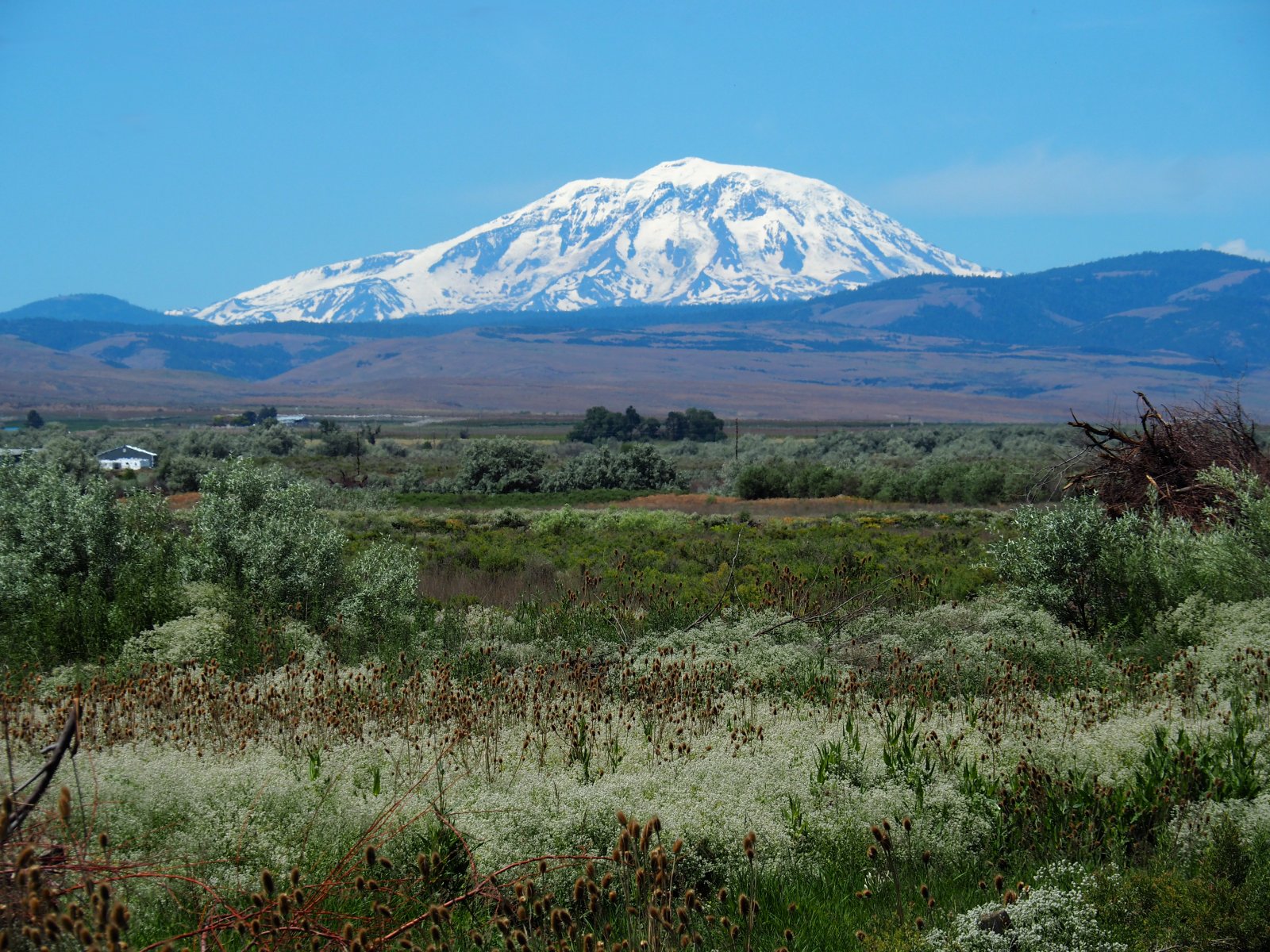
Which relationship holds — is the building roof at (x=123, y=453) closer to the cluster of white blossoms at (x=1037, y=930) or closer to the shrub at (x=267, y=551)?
the shrub at (x=267, y=551)

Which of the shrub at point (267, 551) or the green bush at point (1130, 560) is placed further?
the shrub at point (267, 551)

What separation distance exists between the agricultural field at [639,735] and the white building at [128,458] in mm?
44806

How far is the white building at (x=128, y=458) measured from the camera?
55.0 metres

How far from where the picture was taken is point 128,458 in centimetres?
5769

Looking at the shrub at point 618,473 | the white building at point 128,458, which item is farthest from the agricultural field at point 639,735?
the white building at point 128,458

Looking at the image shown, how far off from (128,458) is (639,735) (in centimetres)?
5723

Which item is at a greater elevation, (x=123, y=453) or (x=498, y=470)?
(x=498, y=470)

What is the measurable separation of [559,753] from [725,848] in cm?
164

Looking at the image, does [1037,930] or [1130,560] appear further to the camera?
[1130,560]

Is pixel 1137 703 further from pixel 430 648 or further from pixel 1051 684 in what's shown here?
pixel 430 648

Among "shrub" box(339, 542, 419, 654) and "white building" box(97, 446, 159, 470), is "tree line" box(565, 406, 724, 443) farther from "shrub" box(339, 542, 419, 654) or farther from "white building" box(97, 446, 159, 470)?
"shrub" box(339, 542, 419, 654)

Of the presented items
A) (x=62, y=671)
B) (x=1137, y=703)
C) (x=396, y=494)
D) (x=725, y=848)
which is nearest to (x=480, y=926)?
(x=725, y=848)

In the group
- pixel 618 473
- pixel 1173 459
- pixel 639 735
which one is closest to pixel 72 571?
pixel 639 735

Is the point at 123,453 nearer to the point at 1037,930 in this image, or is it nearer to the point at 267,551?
the point at 267,551
